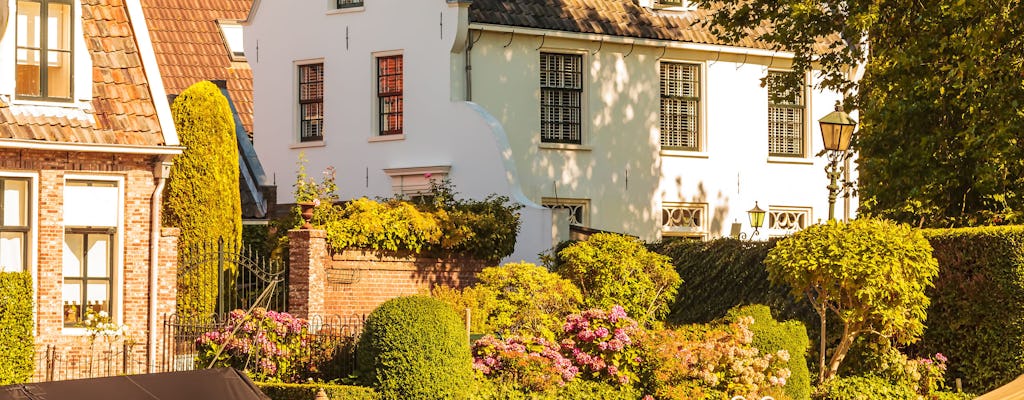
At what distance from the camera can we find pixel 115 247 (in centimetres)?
2158

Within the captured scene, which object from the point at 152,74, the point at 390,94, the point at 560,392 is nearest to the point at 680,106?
the point at 390,94

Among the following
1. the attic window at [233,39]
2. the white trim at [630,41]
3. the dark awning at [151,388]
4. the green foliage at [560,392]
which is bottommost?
the green foliage at [560,392]

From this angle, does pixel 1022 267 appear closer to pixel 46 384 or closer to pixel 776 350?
pixel 776 350

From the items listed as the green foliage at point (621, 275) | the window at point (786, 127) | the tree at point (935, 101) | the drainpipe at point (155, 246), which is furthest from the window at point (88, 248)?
the window at point (786, 127)

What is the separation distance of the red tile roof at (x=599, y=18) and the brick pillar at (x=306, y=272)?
833 cm

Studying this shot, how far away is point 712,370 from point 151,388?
312 inches

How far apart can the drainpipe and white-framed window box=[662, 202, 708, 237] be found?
14.2 meters

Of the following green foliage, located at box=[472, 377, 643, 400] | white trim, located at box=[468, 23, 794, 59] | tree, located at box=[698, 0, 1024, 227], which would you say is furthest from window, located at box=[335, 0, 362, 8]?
green foliage, located at box=[472, 377, 643, 400]

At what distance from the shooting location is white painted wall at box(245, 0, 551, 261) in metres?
30.5

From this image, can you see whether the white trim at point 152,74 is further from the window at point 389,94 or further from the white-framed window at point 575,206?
the white-framed window at point 575,206

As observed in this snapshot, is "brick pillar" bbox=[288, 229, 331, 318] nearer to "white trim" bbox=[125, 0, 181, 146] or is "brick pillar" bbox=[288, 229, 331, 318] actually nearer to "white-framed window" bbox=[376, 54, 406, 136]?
"white trim" bbox=[125, 0, 181, 146]

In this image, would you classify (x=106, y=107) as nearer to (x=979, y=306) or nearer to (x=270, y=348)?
(x=270, y=348)

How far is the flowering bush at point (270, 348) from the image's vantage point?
791 inches

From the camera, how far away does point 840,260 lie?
69.0 ft
